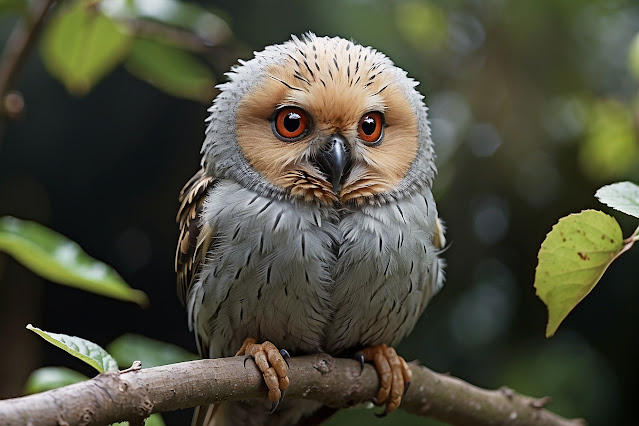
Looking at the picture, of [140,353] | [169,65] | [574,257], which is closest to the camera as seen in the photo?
[574,257]

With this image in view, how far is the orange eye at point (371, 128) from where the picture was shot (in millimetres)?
1661

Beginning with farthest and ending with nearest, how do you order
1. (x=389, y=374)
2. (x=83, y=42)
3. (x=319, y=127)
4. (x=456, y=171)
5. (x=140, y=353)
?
(x=456, y=171) → (x=83, y=42) → (x=140, y=353) → (x=389, y=374) → (x=319, y=127)

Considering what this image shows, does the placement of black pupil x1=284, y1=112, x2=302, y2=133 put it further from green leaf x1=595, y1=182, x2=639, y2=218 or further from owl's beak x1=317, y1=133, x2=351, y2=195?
green leaf x1=595, y1=182, x2=639, y2=218

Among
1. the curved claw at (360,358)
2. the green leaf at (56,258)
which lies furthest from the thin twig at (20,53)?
the curved claw at (360,358)

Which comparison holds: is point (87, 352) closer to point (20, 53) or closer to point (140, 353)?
point (140, 353)

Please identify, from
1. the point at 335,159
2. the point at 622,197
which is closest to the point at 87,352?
the point at 335,159

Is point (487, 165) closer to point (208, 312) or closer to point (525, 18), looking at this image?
point (525, 18)

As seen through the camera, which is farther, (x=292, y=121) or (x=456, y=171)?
(x=456, y=171)

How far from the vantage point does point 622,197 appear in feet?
4.29

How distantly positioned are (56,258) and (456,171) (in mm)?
2196

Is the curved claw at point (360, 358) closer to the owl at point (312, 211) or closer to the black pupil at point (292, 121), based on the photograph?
the owl at point (312, 211)

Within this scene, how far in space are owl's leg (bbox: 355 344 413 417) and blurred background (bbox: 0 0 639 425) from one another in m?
1.29

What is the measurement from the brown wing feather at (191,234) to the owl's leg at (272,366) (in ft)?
0.99

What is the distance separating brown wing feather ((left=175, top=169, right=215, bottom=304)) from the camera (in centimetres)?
175
